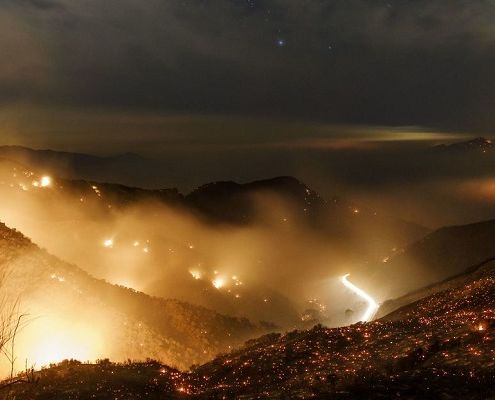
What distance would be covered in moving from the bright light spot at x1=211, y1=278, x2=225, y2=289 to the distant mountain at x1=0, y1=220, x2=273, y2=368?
3111cm

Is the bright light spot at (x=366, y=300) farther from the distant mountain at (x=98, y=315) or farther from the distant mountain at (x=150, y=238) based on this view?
the distant mountain at (x=98, y=315)

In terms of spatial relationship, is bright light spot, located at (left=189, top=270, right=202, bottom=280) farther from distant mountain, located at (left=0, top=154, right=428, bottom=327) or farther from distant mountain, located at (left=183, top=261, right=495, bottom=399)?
distant mountain, located at (left=183, top=261, right=495, bottom=399)

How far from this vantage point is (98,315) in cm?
3956

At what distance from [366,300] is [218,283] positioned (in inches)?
1014

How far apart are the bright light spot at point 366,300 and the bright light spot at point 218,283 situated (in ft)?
73.5

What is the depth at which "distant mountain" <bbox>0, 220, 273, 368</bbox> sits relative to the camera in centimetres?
3659

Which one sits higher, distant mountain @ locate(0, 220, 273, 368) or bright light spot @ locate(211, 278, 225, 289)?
bright light spot @ locate(211, 278, 225, 289)

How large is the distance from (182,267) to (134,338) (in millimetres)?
36677

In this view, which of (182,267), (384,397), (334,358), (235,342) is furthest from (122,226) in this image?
(384,397)

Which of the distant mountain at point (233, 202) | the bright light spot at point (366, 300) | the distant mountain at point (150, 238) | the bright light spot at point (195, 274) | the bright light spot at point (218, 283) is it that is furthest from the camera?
the distant mountain at point (233, 202)

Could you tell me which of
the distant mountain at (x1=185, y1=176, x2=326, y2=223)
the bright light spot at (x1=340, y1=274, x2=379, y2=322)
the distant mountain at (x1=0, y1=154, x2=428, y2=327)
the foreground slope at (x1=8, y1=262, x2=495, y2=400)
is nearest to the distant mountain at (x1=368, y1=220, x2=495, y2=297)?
the bright light spot at (x1=340, y1=274, x2=379, y2=322)

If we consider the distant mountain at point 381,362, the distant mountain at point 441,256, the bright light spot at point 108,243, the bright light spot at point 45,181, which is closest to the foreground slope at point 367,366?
the distant mountain at point 381,362

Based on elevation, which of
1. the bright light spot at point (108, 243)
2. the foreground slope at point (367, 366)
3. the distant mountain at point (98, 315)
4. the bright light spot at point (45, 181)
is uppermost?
the bright light spot at point (45, 181)

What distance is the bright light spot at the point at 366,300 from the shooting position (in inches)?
2089
